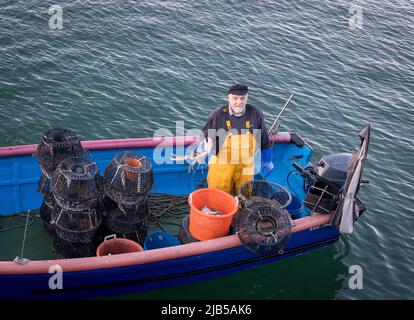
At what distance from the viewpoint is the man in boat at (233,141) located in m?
7.18

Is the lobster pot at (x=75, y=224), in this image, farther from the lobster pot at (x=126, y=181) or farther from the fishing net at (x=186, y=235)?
the fishing net at (x=186, y=235)

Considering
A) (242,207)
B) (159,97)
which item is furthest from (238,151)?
(159,97)

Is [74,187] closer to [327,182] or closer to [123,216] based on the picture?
[123,216]

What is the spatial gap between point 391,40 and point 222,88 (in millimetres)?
7850

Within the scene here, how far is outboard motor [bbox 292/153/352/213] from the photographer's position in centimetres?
751

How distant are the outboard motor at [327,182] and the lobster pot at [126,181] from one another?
263 centimetres

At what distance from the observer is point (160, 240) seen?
7.59 meters

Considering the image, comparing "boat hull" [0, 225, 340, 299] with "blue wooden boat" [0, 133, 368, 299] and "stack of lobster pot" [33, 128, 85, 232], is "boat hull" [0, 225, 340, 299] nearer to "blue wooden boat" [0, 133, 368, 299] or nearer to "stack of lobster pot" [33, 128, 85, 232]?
"blue wooden boat" [0, 133, 368, 299]

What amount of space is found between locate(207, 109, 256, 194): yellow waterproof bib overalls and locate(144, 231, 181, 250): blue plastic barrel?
3.41ft

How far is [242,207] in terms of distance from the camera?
23.9 feet

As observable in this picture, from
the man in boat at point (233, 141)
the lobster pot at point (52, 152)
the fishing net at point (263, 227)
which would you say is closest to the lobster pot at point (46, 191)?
the lobster pot at point (52, 152)

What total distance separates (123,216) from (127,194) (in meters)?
0.46

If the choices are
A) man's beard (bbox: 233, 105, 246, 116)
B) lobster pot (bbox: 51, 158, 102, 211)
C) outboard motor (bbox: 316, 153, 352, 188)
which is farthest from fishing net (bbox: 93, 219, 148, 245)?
outboard motor (bbox: 316, 153, 352, 188)

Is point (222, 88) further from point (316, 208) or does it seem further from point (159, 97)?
point (316, 208)
